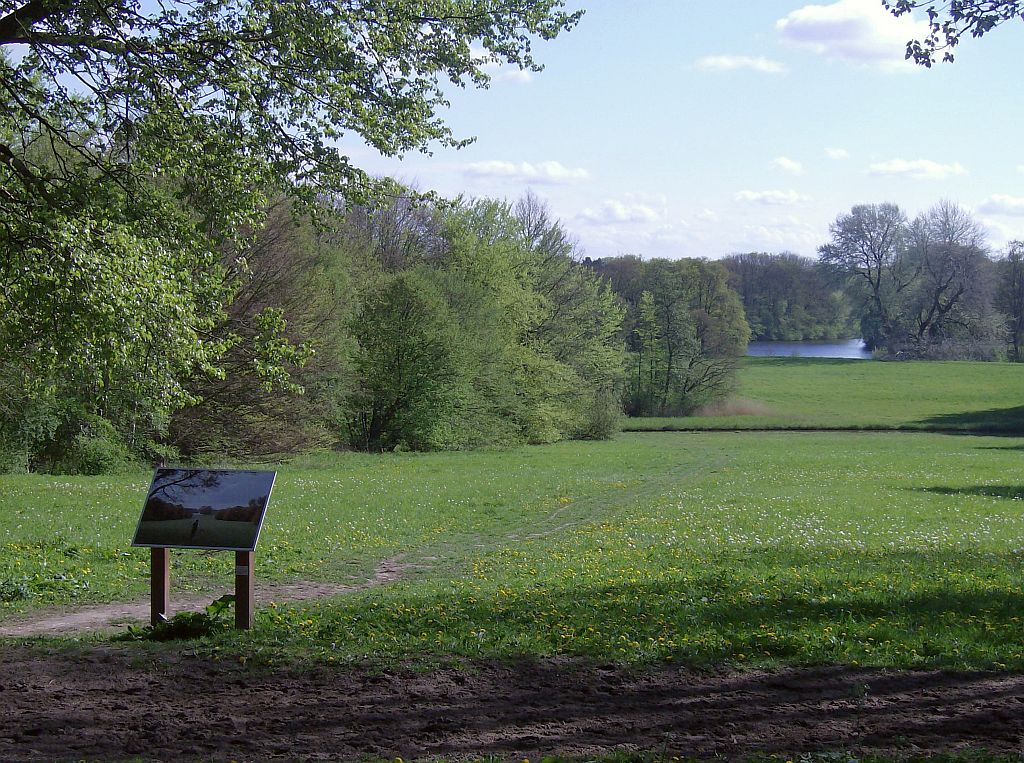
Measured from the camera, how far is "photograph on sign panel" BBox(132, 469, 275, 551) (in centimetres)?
847

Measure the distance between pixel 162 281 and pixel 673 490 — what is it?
18.9 m

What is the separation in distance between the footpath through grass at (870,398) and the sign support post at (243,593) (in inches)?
2240

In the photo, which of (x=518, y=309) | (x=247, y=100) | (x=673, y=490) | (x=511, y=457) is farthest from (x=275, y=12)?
(x=518, y=309)

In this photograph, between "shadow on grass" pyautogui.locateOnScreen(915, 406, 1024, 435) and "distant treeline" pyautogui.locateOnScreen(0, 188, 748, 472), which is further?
"shadow on grass" pyautogui.locateOnScreen(915, 406, 1024, 435)

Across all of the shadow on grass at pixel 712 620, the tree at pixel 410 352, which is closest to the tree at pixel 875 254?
the tree at pixel 410 352

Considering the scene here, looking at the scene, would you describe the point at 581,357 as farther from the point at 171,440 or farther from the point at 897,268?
the point at 897,268

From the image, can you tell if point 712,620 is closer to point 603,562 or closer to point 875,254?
point 603,562

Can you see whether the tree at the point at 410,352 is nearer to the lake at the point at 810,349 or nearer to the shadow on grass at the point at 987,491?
the shadow on grass at the point at 987,491

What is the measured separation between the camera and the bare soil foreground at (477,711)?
577 centimetres

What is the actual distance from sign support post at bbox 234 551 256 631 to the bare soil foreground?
0.98 m

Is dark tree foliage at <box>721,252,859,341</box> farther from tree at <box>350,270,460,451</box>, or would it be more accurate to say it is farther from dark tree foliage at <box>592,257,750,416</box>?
tree at <box>350,270,460,451</box>

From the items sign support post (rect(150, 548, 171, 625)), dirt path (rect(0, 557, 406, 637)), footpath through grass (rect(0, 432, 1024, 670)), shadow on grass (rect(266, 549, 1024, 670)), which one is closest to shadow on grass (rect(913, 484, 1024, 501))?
footpath through grass (rect(0, 432, 1024, 670))

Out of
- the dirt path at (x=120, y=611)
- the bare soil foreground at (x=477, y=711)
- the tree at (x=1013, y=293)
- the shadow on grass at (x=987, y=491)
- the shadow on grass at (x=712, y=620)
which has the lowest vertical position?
the shadow on grass at (x=987, y=491)

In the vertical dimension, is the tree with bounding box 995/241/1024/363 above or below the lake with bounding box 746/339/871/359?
above
